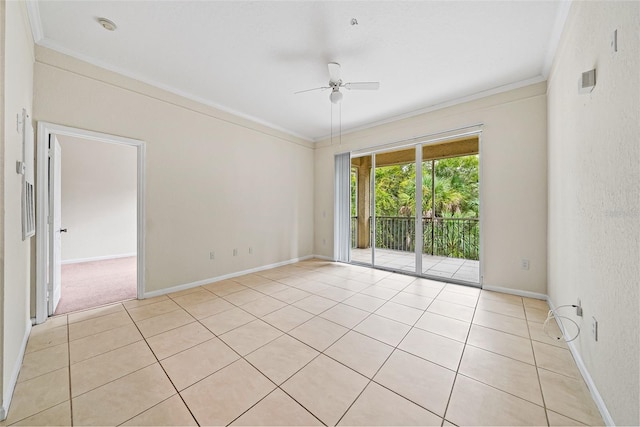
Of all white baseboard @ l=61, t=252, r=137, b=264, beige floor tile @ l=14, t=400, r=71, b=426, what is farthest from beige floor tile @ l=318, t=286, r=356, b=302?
white baseboard @ l=61, t=252, r=137, b=264

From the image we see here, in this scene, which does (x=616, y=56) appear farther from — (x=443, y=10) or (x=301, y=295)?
(x=301, y=295)

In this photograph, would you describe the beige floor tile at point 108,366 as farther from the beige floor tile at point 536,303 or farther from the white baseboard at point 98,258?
the white baseboard at point 98,258

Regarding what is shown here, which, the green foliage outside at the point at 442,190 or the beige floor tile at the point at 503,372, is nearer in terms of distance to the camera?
the beige floor tile at the point at 503,372

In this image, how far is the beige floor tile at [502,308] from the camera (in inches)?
104

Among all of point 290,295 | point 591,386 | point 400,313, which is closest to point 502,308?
point 400,313

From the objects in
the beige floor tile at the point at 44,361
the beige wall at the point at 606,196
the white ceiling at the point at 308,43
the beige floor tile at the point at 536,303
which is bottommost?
the beige floor tile at the point at 44,361

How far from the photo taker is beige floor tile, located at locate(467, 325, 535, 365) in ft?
6.27

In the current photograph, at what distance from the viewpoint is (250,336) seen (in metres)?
2.19

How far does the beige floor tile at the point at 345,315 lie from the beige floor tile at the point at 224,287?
4.85 ft

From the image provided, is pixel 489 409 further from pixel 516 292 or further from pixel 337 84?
pixel 337 84

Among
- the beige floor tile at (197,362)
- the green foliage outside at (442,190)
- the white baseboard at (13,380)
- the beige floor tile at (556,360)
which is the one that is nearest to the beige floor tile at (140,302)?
the white baseboard at (13,380)

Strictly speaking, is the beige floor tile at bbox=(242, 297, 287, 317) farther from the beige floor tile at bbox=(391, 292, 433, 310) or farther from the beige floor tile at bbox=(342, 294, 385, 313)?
the beige floor tile at bbox=(391, 292, 433, 310)

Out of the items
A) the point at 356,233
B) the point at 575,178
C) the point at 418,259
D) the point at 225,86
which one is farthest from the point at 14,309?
the point at 356,233

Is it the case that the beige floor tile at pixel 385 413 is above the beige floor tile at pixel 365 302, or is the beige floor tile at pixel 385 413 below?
below
